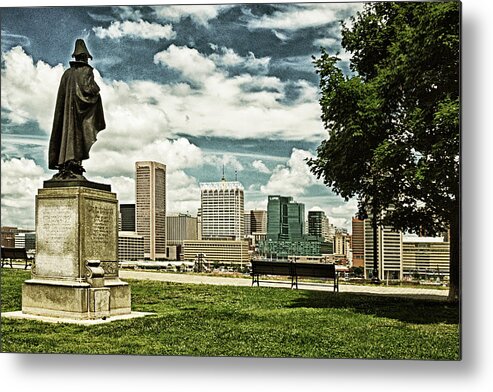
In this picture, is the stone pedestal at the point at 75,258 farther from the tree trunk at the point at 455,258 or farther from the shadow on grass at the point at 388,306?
the tree trunk at the point at 455,258

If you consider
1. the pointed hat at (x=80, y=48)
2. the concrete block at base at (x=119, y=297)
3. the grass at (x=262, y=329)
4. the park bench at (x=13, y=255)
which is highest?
the pointed hat at (x=80, y=48)

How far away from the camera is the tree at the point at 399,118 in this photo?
24.7 ft

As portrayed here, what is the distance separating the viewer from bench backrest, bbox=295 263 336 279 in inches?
324

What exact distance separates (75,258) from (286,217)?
2051 millimetres

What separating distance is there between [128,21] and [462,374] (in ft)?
14.7

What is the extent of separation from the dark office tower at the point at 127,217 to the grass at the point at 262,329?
0.82m

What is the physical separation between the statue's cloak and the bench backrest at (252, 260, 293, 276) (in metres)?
1.99

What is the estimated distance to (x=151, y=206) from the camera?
333 inches

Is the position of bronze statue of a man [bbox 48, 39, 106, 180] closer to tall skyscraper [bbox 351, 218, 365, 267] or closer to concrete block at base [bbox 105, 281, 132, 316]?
Answer: concrete block at base [bbox 105, 281, 132, 316]

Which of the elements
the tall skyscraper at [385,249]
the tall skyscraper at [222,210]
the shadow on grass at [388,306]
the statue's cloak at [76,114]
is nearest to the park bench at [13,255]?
the statue's cloak at [76,114]

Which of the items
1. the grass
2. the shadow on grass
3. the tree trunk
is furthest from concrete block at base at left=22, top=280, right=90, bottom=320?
the tree trunk

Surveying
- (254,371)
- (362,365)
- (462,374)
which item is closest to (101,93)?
(254,371)

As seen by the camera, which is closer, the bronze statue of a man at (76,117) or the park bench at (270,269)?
the bronze statue of a man at (76,117)

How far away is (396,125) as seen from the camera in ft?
26.1
